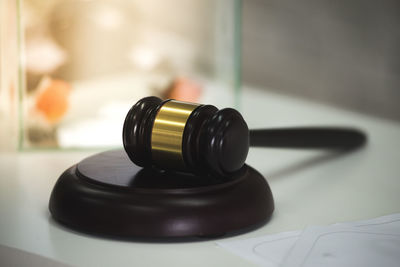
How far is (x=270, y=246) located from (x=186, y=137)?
0.18 metres

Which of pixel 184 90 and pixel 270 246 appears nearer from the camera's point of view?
pixel 270 246

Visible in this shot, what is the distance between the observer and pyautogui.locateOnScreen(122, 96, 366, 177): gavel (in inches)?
34.2

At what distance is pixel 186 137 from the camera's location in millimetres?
883

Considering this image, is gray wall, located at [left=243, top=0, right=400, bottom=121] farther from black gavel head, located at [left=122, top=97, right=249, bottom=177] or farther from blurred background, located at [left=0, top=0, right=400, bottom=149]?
black gavel head, located at [left=122, top=97, right=249, bottom=177]

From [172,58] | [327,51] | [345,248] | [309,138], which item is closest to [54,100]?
[172,58]

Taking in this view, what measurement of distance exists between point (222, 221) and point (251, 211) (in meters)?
0.06

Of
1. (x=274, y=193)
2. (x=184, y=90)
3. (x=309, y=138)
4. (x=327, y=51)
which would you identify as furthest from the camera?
(x=327, y=51)

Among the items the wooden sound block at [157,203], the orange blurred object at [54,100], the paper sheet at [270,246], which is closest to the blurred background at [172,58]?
the orange blurred object at [54,100]

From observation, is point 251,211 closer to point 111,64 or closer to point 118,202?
point 118,202

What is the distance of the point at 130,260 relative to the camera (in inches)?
31.6

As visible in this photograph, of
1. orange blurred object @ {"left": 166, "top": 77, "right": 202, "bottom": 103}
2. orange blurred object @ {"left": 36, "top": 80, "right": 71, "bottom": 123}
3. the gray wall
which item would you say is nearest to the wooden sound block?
orange blurred object @ {"left": 36, "top": 80, "right": 71, "bottom": 123}

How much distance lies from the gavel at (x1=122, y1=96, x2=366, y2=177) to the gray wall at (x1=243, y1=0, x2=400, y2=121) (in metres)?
1.13

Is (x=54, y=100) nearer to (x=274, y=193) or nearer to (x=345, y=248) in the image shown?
(x=274, y=193)

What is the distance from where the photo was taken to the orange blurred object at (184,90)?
63.1 inches
